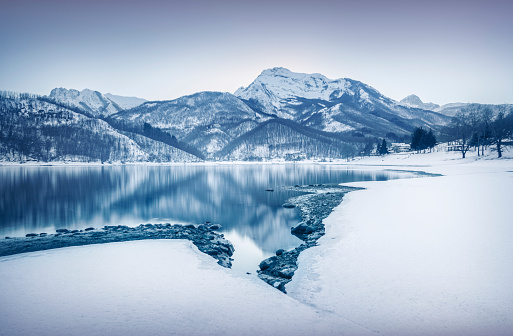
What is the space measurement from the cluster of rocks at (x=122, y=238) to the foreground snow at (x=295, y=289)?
2.43m

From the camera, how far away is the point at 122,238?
20.9 m

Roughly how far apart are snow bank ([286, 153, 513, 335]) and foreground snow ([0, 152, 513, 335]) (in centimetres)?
4

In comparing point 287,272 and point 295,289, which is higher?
point 295,289

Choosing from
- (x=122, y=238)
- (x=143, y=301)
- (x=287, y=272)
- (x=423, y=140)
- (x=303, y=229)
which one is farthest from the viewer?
(x=423, y=140)

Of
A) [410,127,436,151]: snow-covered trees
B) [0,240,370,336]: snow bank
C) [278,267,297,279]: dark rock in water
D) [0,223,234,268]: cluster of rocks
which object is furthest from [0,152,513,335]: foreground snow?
[410,127,436,151]: snow-covered trees

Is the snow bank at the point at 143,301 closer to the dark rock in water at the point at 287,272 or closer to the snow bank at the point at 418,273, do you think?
the snow bank at the point at 418,273

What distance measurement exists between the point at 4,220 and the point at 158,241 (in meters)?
20.9

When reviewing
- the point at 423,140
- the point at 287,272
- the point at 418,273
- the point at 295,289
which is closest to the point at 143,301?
the point at 295,289

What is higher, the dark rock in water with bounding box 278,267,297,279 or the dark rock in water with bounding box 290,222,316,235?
the dark rock in water with bounding box 278,267,297,279

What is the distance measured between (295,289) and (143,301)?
533 cm

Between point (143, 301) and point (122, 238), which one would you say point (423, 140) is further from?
point (143, 301)

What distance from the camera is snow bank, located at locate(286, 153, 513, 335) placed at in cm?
789

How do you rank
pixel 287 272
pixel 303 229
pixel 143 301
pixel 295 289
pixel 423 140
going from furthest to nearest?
pixel 423 140
pixel 303 229
pixel 287 272
pixel 295 289
pixel 143 301

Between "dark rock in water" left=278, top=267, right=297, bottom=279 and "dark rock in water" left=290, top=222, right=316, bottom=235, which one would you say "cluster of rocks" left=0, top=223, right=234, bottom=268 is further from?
"dark rock in water" left=290, top=222, right=316, bottom=235
